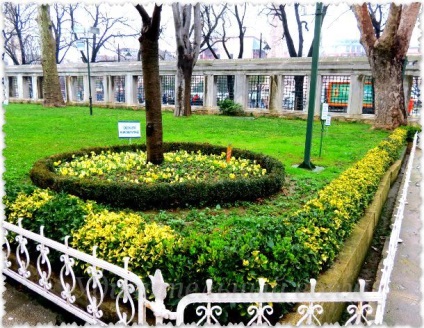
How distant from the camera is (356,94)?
64.5 ft

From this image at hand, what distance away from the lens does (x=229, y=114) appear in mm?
22578

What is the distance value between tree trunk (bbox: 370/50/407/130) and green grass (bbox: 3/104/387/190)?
2.74 ft

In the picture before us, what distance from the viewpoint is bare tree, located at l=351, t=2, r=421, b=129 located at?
44.7ft

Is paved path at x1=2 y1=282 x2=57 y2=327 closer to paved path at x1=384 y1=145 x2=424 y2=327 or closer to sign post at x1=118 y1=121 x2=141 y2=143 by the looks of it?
paved path at x1=384 y1=145 x2=424 y2=327

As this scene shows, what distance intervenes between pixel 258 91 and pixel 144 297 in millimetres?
21777

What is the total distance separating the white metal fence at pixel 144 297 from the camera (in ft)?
7.42

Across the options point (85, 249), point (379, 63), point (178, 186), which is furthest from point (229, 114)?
point (85, 249)

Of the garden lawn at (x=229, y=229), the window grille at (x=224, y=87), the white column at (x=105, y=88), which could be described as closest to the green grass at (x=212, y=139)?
the garden lawn at (x=229, y=229)

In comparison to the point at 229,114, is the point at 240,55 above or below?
above

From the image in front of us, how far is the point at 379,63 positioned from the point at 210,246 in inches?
558

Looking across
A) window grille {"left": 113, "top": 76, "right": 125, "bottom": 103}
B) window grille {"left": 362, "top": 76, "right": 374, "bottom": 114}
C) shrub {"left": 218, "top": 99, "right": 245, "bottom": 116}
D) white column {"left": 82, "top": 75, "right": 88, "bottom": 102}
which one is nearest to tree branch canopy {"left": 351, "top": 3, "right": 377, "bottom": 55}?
window grille {"left": 362, "top": 76, "right": 374, "bottom": 114}

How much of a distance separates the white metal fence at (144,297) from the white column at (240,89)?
2002 centimetres

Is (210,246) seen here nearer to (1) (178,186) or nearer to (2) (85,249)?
(2) (85,249)

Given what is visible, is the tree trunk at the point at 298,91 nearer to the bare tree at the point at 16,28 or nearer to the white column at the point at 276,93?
the white column at the point at 276,93
